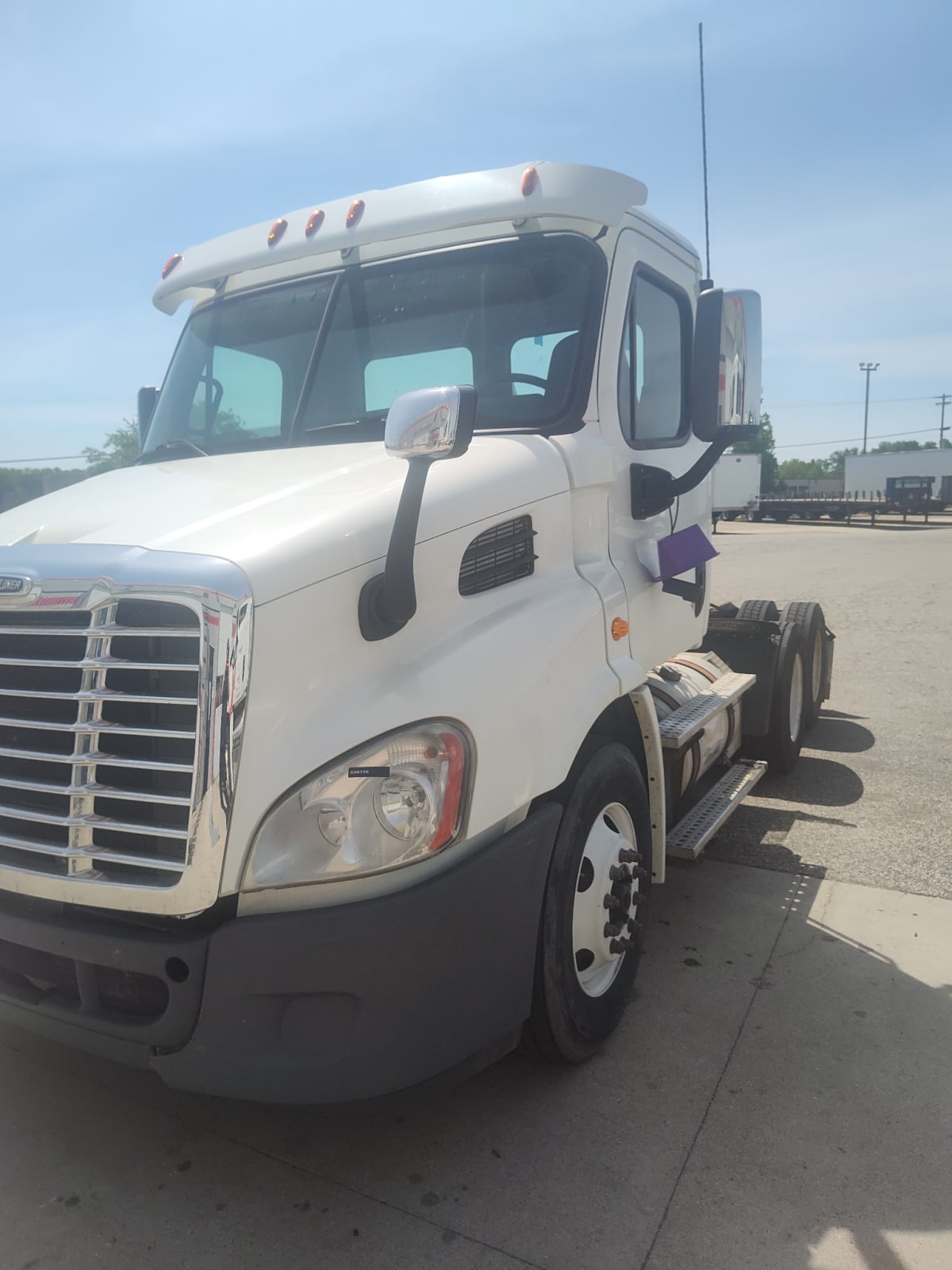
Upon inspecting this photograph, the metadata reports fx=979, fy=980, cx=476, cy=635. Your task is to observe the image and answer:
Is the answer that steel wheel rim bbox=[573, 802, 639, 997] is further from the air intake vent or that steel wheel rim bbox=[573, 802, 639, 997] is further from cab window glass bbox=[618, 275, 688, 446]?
cab window glass bbox=[618, 275, 688, 446]

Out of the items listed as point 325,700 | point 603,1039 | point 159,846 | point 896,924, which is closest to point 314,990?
point 159,846

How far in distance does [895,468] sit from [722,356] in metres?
61.2

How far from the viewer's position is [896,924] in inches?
167

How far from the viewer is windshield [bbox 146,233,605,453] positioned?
3.37 metres

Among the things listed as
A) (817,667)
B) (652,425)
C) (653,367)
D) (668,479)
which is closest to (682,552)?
(668,479)

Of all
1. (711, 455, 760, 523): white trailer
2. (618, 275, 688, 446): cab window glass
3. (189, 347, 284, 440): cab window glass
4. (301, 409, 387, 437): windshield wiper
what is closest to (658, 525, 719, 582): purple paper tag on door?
(618, 275, 688, 446): cab window glass

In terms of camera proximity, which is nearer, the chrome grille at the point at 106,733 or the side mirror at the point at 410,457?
the chrome grille at the point at 106,733

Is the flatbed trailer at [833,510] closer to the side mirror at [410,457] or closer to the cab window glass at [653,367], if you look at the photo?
the cab window glass at [653,367]

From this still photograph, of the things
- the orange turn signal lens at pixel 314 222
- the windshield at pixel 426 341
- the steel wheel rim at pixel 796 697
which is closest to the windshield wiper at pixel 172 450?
the windshield at pixel 426 341

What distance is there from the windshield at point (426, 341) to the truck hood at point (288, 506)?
0.23 m

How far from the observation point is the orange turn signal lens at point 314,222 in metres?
3.67

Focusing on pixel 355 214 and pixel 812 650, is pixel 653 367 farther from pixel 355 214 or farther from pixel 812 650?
pixel 812 650

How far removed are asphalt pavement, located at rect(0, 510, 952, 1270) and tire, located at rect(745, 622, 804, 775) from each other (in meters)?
2.08

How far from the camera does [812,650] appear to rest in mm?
7152
